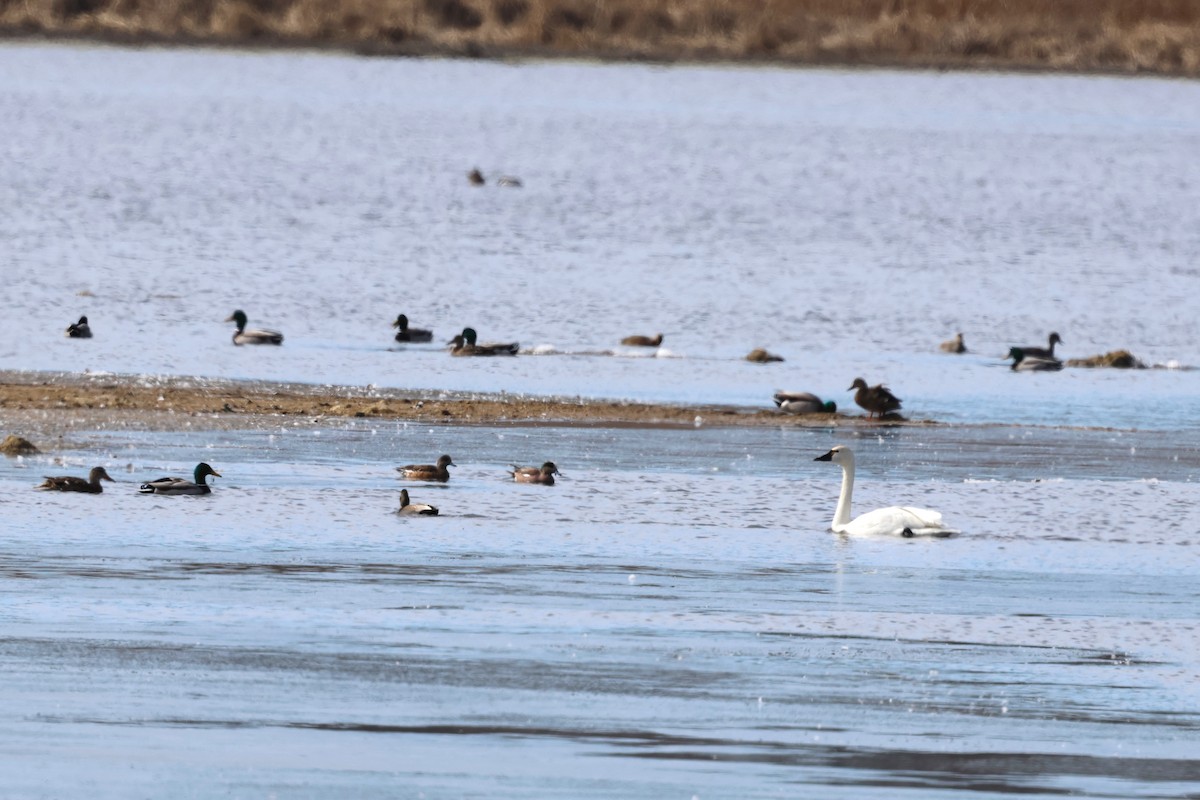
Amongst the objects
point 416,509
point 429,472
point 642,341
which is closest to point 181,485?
point 416,509

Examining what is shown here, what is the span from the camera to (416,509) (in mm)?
14781

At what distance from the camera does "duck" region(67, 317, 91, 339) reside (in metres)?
23.4

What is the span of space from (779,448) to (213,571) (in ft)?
21.8

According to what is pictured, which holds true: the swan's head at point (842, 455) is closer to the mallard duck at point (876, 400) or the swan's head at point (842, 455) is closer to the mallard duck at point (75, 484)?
the mallard duck at point (876, 400)

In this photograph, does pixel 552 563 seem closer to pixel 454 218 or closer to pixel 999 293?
pixel 999 293

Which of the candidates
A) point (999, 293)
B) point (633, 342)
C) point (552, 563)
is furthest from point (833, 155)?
point (552, 563)

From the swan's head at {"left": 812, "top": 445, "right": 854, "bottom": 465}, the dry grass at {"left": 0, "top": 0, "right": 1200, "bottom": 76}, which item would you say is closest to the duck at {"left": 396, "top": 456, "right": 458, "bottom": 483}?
the swan's head at {"left": 812, "top": 445, "right": 854, "bottom": 465}

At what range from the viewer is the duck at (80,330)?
23.4 meters

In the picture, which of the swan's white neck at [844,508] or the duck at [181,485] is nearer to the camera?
the swan's white neck at [844,508]

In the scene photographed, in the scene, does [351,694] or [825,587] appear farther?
[825,587]

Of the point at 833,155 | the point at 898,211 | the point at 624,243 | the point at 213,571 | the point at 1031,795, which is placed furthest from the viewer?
the point at 833,155

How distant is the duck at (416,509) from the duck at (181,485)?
4.04ft

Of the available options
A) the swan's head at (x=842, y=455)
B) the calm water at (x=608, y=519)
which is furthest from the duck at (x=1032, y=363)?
the swan's head at (x=842, y=455)

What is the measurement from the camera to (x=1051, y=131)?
2361 inches
